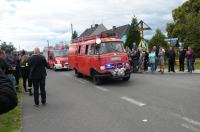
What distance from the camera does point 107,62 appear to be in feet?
59.4

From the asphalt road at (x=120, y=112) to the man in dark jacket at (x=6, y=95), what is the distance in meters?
5.53

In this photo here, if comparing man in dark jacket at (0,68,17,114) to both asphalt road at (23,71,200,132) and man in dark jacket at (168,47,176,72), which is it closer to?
asphalt road at (23,71,200,132)

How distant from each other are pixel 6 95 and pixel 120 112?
7.81 m

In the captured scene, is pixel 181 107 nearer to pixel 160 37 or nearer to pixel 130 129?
pixel 130 129

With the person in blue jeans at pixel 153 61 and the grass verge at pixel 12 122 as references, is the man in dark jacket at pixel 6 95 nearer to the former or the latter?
the grass verge at pixel 12 122

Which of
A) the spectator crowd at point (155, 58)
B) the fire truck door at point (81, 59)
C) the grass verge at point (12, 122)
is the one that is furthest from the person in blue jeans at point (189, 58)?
the grass verge at point (12, 122)

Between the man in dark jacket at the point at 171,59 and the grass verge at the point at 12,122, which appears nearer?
the grass verge at the point at 12,122

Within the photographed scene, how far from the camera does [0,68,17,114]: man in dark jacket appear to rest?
2457mm

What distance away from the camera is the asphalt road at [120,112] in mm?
8289

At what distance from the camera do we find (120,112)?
10.1 m

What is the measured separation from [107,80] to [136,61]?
5.86 meters

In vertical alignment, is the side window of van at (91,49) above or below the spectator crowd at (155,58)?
above

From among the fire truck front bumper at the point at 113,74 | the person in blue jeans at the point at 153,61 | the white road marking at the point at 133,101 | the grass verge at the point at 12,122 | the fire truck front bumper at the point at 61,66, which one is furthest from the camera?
the fire truck front bumper at the point at 61,66

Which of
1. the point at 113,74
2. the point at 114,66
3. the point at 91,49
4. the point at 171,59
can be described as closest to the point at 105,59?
the point at 114,66
